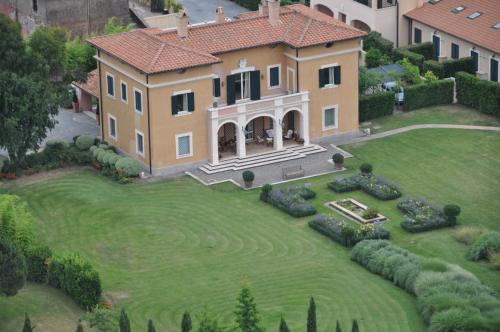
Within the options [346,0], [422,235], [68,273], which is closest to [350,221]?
[422,235]

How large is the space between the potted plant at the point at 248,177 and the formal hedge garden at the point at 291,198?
1775mm

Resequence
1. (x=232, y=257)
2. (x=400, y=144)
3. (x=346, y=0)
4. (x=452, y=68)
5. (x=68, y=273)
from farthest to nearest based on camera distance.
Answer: (x=346, y=0)
(x=452, y=68)
(x=400, y=144)
(x=232, y=257)
(x=68, y=273)

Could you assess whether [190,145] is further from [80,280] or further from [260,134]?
[80,280]

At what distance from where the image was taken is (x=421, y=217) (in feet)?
273

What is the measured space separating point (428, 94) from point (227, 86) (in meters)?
15.9

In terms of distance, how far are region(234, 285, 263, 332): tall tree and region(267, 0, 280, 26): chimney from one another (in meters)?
32.3

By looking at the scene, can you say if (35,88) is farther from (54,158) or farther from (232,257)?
(232,257)

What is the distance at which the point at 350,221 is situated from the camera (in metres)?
84.2

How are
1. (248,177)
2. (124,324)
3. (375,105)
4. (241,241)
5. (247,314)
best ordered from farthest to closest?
1. (375,105)
2. (248,177)
3. (241,241)
4. (247,314)
5. (124,324)

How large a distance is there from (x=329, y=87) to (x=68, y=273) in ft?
91.3

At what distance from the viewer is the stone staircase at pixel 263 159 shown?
303ft

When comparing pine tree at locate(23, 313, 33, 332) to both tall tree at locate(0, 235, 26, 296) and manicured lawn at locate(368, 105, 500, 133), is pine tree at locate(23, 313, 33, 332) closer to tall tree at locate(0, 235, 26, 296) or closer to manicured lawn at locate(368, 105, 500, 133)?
tall tree at locate(0, 235, 26, 296)

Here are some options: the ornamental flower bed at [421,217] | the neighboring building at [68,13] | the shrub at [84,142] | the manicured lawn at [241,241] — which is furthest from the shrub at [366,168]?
the neighboring building at [68,13]

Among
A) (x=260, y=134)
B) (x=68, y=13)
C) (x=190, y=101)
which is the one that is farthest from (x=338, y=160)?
(x=68, y=13)
